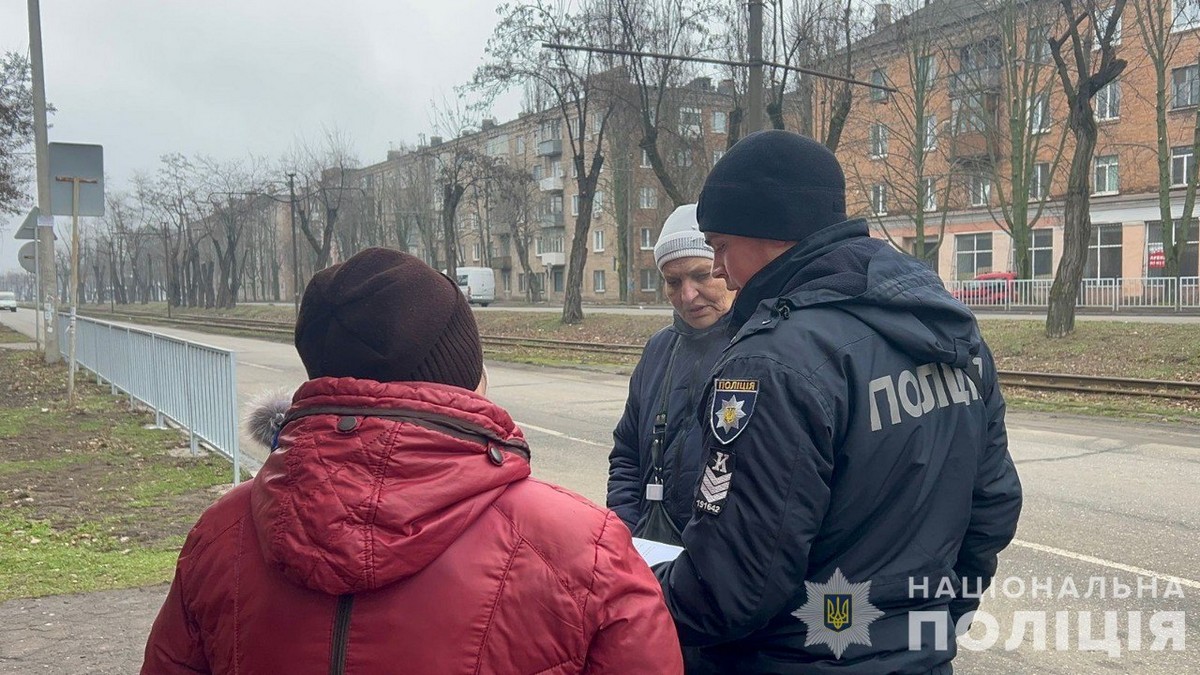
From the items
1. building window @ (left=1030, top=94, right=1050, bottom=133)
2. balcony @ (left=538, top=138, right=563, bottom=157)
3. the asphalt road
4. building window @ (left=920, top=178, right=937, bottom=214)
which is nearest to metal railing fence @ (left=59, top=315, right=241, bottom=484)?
the asphalt road

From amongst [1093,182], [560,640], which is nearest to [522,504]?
[560,640]

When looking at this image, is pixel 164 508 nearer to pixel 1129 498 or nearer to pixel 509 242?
pixel 1129 498

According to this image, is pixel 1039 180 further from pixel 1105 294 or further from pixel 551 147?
pixel 551 147

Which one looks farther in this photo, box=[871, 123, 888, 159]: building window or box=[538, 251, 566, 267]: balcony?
box=[538, 251, 566, 267]: balcony

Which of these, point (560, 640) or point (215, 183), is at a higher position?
point (215, 183)

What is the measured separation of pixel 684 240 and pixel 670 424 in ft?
2.94

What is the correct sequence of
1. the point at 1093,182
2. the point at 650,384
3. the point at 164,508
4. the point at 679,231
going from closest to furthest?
the point at 650,384 < the point at 679,231 < the point at 164,508 < the point at 1093,182

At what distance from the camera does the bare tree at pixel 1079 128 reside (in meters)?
17.1

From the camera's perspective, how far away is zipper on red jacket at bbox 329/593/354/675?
1.35 meters

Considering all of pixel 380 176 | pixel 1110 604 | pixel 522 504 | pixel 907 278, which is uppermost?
pixel 380 176

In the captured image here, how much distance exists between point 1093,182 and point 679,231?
4064 cm

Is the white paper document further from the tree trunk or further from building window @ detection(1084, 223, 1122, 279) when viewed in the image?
building window @ detection(1084, 223, 1122, 279)

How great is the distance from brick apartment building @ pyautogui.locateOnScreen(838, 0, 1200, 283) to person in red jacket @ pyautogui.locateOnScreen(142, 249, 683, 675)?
94.9ft

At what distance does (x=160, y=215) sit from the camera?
71.2 meters
